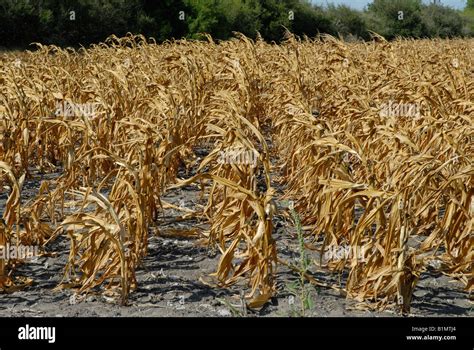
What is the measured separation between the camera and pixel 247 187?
3965 mm

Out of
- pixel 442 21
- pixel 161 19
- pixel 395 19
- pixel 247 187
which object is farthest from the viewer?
pixel 442 21

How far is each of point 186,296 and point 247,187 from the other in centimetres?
77

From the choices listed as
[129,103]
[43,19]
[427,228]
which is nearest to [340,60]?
[129,103]

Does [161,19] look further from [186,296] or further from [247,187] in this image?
[186,296]

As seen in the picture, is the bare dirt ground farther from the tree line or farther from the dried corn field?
the tree line

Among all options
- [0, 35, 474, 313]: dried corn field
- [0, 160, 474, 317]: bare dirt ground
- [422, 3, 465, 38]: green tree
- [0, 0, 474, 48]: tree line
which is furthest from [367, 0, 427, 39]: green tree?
[0, 160, 474, 317]: bare dirt ground

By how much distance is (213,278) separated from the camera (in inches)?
147

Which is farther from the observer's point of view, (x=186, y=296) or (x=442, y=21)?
(x=442, y=21)

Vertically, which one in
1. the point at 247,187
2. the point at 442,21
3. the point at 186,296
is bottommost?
the point at 186,296

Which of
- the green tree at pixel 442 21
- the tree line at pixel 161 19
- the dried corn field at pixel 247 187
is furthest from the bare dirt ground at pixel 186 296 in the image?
the green tree at pixel 442 21

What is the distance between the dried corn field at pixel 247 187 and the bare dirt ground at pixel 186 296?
40 millimetres

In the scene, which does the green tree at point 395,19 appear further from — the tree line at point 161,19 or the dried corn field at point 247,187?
the dried corn field at point 247,187

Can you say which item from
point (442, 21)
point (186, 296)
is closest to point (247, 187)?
point (186, 296)
